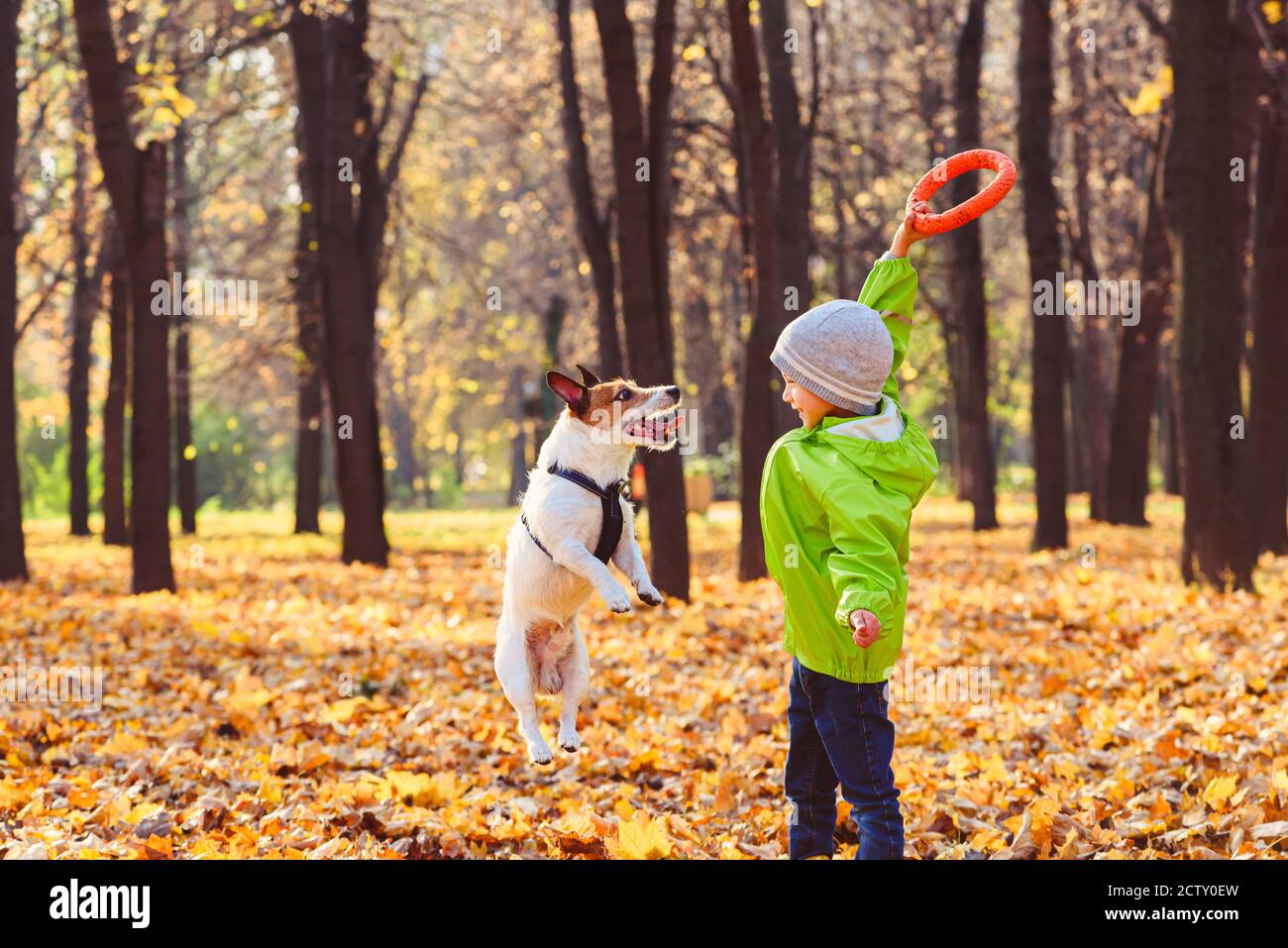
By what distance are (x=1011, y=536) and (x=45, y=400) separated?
35.6 meters

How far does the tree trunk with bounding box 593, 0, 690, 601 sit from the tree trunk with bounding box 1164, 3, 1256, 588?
4378 millimetres

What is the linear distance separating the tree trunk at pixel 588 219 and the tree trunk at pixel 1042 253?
567 cm

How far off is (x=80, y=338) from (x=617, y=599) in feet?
86.0

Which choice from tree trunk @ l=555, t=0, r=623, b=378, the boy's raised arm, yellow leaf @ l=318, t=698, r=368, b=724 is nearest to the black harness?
the boy's raised arm

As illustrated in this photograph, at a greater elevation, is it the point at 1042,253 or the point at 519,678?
the point at 1042,253

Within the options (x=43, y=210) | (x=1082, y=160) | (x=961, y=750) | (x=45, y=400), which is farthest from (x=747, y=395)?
(x=45, y=400)

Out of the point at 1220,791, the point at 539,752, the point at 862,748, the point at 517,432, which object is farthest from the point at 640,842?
the point at 517,432

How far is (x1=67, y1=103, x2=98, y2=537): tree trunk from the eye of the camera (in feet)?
78.4

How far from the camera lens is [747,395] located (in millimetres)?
13586

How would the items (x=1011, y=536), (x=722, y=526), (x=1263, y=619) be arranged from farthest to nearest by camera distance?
(x=722, y=526) → (x=1011, y=536) → (x=1263, y=619)

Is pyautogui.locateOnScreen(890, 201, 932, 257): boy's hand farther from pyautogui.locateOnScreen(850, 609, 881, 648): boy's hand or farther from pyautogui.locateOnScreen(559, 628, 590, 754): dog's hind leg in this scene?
pyautogui.locateOnScreen(559, 628, 590, 754): dog's hind leg

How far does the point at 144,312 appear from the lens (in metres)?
13.2

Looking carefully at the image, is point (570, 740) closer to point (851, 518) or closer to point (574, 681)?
point (574, 681)
